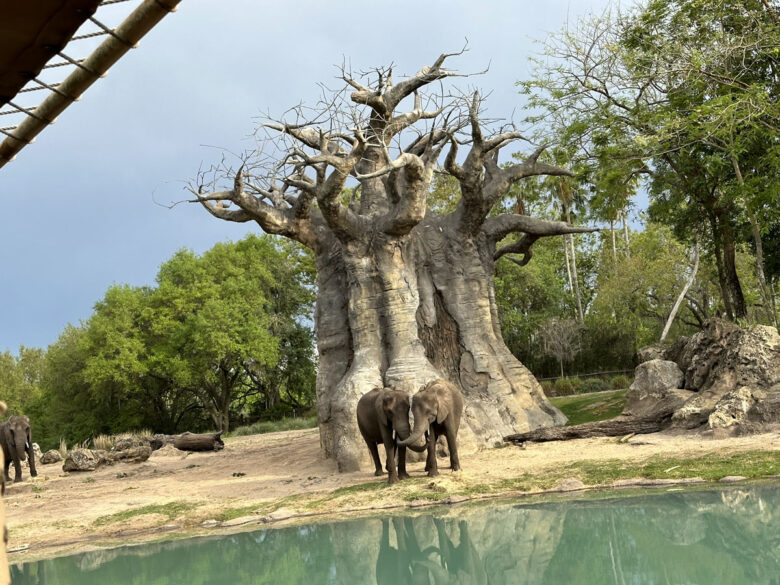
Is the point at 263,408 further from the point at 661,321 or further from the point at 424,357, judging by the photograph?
the point at 424,357

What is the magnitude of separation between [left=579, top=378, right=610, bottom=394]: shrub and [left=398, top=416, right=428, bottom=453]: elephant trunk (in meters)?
17.8

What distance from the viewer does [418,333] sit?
1620 cm

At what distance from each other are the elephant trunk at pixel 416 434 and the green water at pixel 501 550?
7.14 feet

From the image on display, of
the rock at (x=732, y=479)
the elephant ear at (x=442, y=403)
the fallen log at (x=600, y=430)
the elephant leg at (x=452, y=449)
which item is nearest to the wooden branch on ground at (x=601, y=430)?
the fallen log at (x=600, y=430)

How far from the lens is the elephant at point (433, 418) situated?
38.3 feet

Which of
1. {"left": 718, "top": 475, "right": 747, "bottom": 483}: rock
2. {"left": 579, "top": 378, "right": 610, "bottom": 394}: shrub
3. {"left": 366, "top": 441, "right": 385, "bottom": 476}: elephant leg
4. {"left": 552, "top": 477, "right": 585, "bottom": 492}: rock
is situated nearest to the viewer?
{"left": 718, "top": 475, "right": 747, "bottom": 483}: rock

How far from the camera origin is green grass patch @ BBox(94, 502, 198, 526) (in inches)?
433

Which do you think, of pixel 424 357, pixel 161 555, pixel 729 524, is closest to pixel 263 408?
pixel 424 357

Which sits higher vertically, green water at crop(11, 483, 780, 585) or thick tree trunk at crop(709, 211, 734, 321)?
thick tree trunk at crop(709, 211, 734, 321)

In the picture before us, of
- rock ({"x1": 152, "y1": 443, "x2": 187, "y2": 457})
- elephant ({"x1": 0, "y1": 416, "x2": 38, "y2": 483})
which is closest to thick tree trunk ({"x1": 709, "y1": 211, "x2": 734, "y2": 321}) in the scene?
rock ({"x1": 152, "y1": 443, "x2": 187, "y2": 457})

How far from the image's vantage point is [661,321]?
33.4 metres

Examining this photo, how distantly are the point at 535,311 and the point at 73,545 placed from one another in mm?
32435

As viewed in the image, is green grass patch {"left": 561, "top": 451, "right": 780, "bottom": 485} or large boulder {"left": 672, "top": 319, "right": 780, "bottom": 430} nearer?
green grass patch {"left": 561, "top": 451, "right": 780, "bottom": 485}

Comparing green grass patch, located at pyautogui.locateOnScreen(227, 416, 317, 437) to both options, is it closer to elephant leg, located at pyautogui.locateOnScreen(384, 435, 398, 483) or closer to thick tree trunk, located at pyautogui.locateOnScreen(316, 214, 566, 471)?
thick tree trunk, located at pyautogui.locateOnScreen(316, 214, 566, 471)
